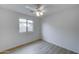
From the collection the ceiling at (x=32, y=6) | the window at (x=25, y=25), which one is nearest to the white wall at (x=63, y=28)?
the ceiling at (x=32, y=6)

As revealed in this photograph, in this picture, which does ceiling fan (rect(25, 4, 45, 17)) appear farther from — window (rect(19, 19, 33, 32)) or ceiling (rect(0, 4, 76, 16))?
window (rect(19, 19, 33, 32))

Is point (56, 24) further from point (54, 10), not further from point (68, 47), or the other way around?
point (68, 47)

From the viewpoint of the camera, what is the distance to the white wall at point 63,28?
1.24 metres

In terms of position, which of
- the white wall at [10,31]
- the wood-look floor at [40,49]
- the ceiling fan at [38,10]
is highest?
the ceiling fan at [38,10]

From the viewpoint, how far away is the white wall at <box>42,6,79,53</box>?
48.6 inches

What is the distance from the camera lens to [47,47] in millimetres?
1336

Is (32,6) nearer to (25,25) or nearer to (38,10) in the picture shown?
(38,10)

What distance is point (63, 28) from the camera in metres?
1.31

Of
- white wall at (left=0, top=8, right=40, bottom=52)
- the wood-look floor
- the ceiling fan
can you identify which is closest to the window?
white wall at (left=0, top=8, right=40, bottom=52)

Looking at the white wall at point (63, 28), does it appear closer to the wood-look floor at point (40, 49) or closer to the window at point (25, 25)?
the wood-look floor at point (40, 49)

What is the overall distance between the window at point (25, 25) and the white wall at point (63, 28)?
0.80 ft
